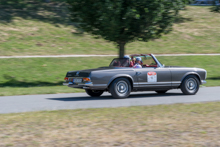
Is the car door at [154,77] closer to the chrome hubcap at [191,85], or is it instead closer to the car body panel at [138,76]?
the car body panel at [138,76]

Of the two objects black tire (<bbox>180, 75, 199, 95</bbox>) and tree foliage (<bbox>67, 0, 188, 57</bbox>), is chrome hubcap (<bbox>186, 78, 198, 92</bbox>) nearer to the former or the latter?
black tire (<bbox>180, 75, 199, 95</bbox>)

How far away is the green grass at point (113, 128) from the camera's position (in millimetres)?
5117

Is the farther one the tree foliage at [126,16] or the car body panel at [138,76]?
the tree foliage at [126,16]

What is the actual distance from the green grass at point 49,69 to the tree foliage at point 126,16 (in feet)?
10.9

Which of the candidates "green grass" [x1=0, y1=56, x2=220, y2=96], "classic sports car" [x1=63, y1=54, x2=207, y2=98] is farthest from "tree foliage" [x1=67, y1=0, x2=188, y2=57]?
"classic sports car" [x1=63, y1=54, x2=207, y2=98]

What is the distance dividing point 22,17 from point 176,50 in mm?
14613

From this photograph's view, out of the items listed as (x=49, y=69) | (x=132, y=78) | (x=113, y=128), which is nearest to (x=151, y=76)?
(x=132, y=78)

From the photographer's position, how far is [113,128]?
19.3 feet

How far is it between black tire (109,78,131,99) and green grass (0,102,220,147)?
2.42 metres

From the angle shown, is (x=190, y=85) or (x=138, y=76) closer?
(x=138, y=76)

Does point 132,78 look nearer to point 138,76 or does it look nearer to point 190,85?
point 138,76

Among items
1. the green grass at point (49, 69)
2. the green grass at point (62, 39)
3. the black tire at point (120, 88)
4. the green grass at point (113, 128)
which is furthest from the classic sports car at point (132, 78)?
the green grass at point (62, 39)

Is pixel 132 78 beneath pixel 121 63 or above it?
beneath

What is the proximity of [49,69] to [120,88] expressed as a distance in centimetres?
979
